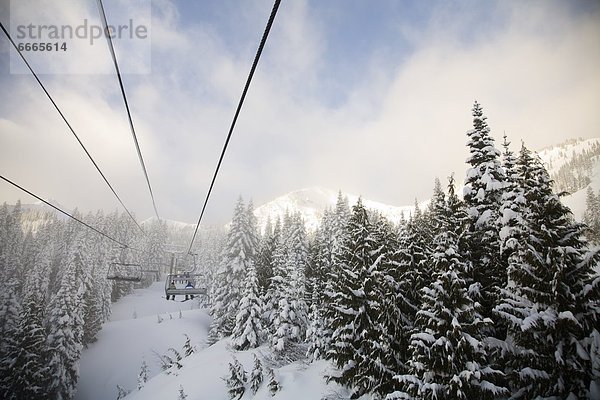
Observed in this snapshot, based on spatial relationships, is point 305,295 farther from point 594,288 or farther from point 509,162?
point 594,288

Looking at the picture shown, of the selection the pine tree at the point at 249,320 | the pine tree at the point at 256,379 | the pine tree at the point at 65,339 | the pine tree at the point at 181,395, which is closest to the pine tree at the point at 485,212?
the pine tree at the point at 256,379

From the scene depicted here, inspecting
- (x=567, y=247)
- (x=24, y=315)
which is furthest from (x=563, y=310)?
(x=24, y=315)

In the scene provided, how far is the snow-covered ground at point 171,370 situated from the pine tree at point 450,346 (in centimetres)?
914

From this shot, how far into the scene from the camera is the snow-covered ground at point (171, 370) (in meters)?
24.7

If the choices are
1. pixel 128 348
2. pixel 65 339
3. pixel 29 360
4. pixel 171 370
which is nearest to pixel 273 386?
pixel 171 370

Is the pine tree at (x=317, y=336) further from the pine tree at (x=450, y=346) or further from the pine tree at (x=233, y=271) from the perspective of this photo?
the pine tree at (x=233, y=271)

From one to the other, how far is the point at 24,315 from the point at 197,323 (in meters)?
32.5

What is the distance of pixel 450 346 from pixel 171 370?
31291mm

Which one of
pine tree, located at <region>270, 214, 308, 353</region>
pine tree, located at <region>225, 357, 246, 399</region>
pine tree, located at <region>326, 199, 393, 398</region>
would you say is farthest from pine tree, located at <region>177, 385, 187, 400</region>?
pine tree, located at <region>326, 199, 393, 398</region>

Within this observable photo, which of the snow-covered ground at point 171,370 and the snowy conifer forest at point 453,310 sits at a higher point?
the snowy conifer forest at point 453,310

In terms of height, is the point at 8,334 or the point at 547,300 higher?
the point at 547,300

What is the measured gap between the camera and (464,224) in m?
16.5

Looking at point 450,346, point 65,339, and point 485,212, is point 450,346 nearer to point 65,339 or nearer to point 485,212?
point 485,212

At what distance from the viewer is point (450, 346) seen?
512 inches
